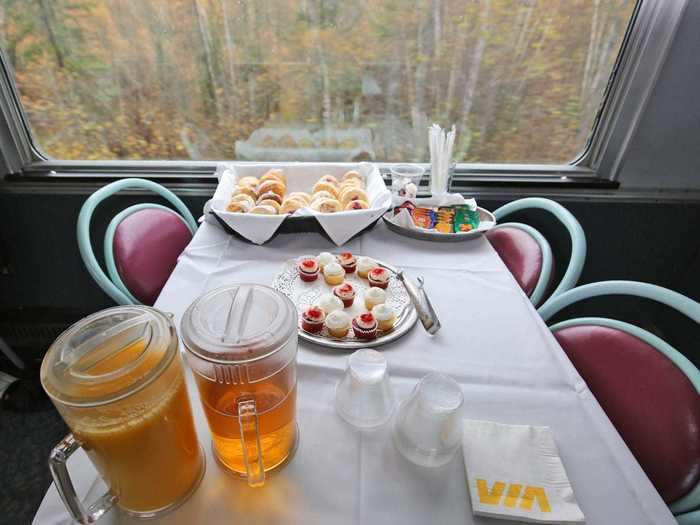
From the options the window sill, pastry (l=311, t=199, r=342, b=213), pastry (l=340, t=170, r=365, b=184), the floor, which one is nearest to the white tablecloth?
pastry (l=311, t=199, r=342, b=213)

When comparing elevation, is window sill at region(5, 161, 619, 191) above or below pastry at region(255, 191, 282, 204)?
below

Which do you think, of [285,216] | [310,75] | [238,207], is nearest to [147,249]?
[238,207]

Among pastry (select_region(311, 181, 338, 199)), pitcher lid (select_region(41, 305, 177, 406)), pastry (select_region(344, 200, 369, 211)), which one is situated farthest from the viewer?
pastry (select_region(311, 181, 338, 199))

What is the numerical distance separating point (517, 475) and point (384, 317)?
302 millimetres

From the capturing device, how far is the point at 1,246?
1461 mm

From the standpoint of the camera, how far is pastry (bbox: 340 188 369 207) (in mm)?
1035

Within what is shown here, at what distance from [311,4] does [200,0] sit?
0.34 metres

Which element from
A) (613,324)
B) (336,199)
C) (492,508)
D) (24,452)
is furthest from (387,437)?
(24,452)

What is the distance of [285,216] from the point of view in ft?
3.01

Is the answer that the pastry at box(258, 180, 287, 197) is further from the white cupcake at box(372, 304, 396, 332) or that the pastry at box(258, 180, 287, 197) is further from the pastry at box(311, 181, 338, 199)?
the white cupcake at box(372, 304, 396, 332)

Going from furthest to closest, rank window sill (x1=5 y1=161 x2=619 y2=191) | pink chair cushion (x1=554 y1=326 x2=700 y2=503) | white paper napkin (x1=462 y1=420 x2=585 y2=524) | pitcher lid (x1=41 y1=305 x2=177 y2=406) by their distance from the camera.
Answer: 1. window sill (x1=5 y1=161 x2=619 y2=191)
2. pink chair cushion (x1=554 y1=326 x2=700 y2=503)
3. white paper napkin (x1=462 y1=420 x2=585 y2=524)
4. pitcher lid (x1=41 y1=305 x2=177 y2=406)

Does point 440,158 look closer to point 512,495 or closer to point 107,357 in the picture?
point 512,495

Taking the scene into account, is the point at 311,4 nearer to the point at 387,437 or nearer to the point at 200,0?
the point at 200,0

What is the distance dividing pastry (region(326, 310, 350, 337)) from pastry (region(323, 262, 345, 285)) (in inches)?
5.6
